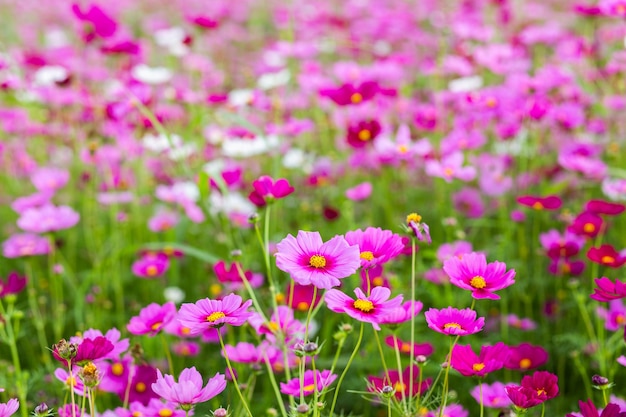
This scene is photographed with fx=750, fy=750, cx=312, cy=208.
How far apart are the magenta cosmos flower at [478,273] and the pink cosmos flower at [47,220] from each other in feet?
2.99

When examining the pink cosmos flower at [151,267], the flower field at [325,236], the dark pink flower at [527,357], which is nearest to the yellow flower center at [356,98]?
the flower field at [325,236]

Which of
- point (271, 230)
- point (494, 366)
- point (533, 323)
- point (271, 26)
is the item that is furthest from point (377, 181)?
point (271, 26)

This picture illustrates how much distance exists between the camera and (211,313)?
2.83 feet

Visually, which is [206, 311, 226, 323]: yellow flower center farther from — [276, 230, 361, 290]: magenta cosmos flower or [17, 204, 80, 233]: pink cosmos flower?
[17, 204, 80, 233]: pink cosmos flower

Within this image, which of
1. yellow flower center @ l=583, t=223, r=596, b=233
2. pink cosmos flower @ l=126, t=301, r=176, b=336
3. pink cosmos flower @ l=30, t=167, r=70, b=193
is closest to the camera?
pink cosmos flower @ l=126, t=301, r=176, b=336

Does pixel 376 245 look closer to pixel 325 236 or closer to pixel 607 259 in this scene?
pixel 607 259

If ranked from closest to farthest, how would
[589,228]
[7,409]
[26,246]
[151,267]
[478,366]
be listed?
1. [7,409]
2. [478,366]
3. [589,228]
4. [151,267]
5. [26,246]

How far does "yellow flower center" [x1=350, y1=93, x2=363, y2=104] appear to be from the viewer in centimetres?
177

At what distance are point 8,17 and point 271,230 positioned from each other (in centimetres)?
396

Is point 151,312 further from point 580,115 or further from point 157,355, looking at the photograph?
point 580,115

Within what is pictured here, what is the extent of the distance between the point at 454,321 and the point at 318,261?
6.8 inches

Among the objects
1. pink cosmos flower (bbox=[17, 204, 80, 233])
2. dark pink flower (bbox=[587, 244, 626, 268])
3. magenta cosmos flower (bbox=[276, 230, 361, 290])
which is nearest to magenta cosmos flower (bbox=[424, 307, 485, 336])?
magenta cosmos flower (bbox=[276, 230, 361, 290])

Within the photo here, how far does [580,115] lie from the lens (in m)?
1.90

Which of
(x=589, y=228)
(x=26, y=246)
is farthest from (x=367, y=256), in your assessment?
(x=26, y=246)
